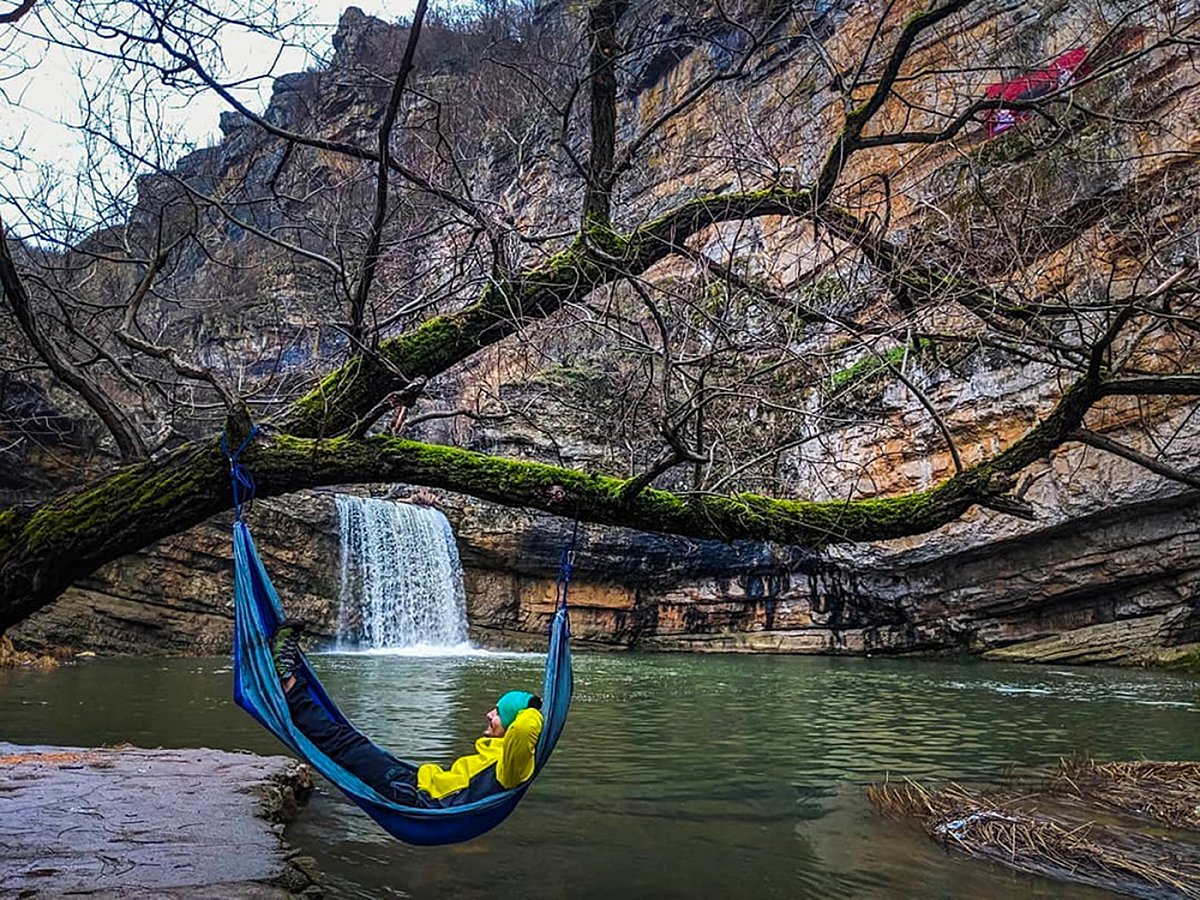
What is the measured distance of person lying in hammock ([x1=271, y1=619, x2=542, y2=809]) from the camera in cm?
312

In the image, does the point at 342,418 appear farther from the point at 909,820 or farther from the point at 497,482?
the point at 909,820

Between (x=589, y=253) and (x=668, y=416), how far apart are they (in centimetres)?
95

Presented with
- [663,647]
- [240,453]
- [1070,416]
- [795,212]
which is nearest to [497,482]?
[240,453]

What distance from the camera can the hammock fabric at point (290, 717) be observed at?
9.78 ft

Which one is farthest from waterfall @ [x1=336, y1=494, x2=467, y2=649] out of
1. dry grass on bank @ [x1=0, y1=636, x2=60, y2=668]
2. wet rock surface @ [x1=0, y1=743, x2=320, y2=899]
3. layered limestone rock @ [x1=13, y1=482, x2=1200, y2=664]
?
wet rock surface @ [x1=0, y1=743, x2=320, y2=899]

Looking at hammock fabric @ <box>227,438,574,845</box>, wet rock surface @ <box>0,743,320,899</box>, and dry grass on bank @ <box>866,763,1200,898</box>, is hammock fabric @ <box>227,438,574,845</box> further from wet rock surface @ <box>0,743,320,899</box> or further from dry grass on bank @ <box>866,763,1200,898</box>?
dry grass on bank @ <box>866,763,1200,898</box>

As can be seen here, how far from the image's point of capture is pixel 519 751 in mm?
3152

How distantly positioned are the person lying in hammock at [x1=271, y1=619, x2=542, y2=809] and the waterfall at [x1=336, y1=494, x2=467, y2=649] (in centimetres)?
1423

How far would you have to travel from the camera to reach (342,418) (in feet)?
11.6

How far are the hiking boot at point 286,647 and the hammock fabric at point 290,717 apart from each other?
1.3 inches

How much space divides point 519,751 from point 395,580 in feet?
48.9

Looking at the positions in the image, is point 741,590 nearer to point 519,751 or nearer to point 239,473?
point 519,751

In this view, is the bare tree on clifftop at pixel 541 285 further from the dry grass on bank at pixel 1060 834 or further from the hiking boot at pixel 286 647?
the dry grass on bank at pixel 1060 834

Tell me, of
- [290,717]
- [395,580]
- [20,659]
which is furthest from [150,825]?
[395,580]
